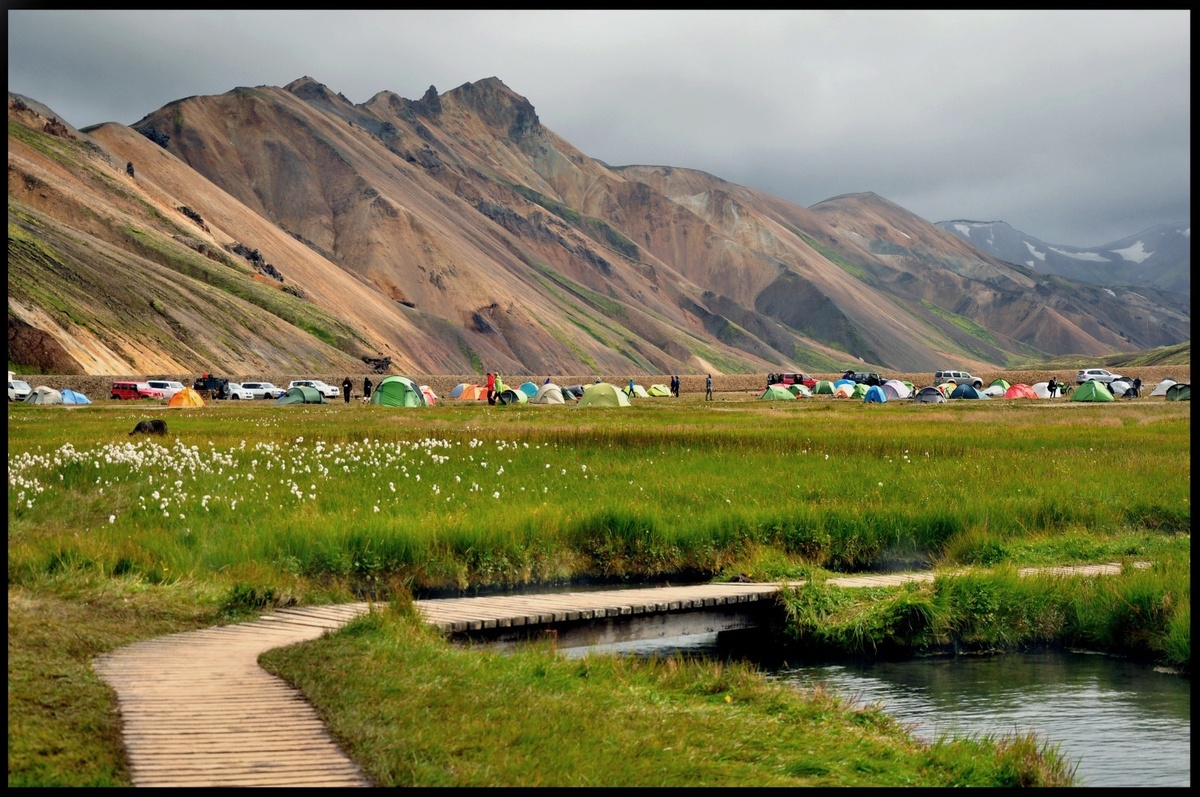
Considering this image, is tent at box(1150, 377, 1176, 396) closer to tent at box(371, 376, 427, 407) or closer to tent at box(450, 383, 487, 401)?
tent at box(450, 383, 487, 401)

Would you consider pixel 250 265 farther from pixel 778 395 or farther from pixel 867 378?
pixel 867 378

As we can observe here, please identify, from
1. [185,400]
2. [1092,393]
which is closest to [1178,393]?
[1092,393]

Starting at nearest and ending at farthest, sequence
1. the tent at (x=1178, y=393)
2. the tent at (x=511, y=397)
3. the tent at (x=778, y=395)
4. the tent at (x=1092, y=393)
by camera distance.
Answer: the tent at (x=1178, y=393)
the tent at (x=511, y=397)
the tent at (x=1092, y=393)
the tent at (x=778, y=395)

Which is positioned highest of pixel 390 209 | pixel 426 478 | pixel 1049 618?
pixel 390 209

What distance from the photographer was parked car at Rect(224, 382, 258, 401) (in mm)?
85000

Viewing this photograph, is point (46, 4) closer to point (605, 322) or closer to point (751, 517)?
point (751, 517)

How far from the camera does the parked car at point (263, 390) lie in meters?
87.2

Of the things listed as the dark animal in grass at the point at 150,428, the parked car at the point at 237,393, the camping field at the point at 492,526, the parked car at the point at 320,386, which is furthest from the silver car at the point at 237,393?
the camping field at the point at 492,526

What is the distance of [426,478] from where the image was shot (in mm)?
26031

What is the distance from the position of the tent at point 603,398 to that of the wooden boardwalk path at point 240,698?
59.6 meters

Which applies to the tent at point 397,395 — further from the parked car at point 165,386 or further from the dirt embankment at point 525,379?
the dirt embankment at point 525,379

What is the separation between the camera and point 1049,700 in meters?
14.8

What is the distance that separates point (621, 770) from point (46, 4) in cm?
759

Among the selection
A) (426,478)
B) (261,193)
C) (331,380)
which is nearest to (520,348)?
(261,193)
